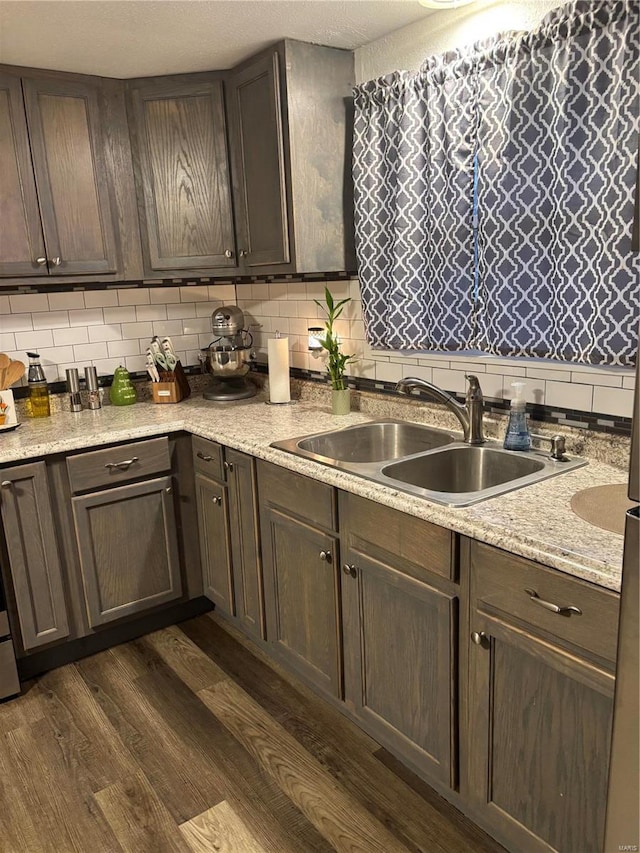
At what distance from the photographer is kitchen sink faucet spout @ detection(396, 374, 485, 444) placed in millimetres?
2186

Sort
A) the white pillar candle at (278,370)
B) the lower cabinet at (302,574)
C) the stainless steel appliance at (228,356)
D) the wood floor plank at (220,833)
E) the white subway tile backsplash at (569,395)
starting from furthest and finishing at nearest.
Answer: the stainless steel appliance at (228,356) < the white pillar candle at (278,370) < the lower cabinet at (302,574) < the white subway tile backsplash at (569,395) < the wood floor plank at (220,833)

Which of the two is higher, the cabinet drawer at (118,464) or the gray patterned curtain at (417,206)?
the gray patterned curtain at (417,206)

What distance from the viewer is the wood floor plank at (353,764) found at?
1.82 meters

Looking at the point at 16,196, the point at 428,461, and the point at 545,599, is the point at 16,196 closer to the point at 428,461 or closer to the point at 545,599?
the point at 428,461

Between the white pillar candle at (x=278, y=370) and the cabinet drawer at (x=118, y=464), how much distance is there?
0.54 meters

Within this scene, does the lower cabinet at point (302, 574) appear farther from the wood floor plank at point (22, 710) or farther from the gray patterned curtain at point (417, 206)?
the wood floor plank at point (22, 710)

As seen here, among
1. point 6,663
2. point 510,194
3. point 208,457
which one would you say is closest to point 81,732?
point 6,663

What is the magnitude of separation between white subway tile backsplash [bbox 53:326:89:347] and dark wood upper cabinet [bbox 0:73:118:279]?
1.29 ft

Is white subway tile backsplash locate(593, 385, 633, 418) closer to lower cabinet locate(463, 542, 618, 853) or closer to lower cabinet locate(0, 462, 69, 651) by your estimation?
lower cabinet locate(463, 542, 618, 853)

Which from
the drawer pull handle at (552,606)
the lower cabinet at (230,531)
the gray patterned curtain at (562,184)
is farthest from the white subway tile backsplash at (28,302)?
the drawer pull handle at (552,606)

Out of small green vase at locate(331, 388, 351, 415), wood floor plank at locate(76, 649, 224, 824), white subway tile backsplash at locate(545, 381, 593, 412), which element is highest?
white subway tile backsplash at locate(545, 381, 593, 412)

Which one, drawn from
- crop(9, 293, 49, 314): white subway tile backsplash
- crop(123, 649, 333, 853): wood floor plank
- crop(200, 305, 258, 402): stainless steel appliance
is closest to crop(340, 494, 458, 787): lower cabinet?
crop(123, 649, 333, 853): wood floor plank

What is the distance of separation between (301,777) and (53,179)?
234 centimetres

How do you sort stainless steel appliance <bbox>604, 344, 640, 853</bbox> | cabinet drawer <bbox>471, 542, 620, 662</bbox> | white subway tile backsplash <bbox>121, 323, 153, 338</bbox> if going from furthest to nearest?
white subway tile backsplash <bbox>121, 323, 153, 338</bbox> < cabinet drawer <bbox>471, 542, 620, 662</bbox> < stainless steel appliance <bbox>604, 344, 640, 853</bbox>
